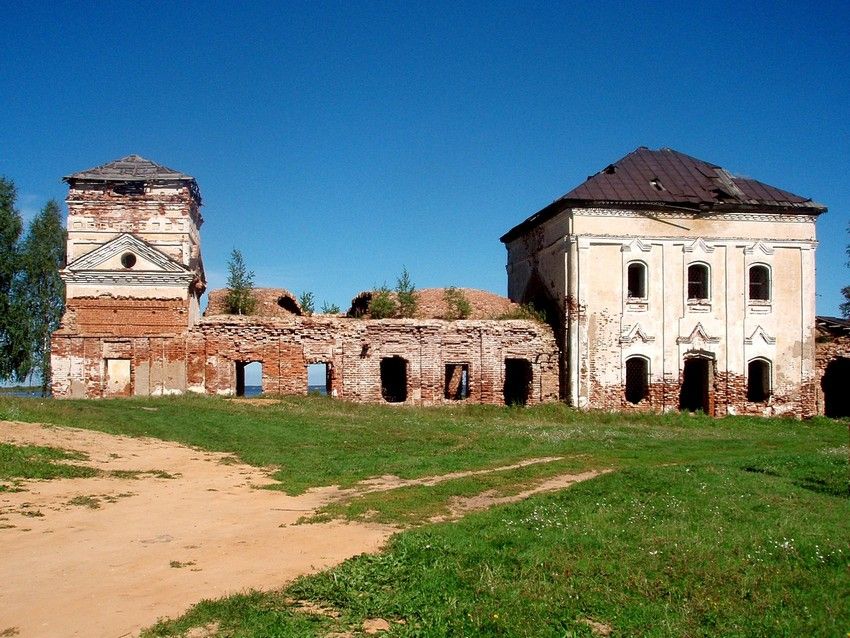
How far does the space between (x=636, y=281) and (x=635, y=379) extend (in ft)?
14.4

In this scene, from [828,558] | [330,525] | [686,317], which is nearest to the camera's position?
[828,558]

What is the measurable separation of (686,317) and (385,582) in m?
23.2

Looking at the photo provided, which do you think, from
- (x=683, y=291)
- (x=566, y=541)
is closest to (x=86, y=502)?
(x=566, y=541)

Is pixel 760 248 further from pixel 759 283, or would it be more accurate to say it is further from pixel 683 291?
pixel 683 291

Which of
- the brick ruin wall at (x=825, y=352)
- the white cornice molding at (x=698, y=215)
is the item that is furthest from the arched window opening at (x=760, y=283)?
the brick ruin wall at (x=825, y=352)

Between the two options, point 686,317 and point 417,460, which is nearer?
point 417,460

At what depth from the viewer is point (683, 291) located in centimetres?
2781

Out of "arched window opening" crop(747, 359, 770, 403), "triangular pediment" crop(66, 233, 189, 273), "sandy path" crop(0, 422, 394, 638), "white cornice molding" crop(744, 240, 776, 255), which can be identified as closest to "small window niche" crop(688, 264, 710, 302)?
"white cornice molding" crop(744, 240, 776, 255)

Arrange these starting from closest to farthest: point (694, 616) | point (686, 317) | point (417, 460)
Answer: point (694, 616), point (417, 460), point (686, 317)

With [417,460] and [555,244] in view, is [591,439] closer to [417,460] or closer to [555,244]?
[417,460]

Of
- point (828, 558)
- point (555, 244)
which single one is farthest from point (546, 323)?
point (828, 558)

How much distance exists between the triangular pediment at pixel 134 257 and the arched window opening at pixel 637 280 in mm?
16261

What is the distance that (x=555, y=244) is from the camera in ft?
94.8

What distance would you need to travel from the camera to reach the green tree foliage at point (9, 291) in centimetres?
3619
